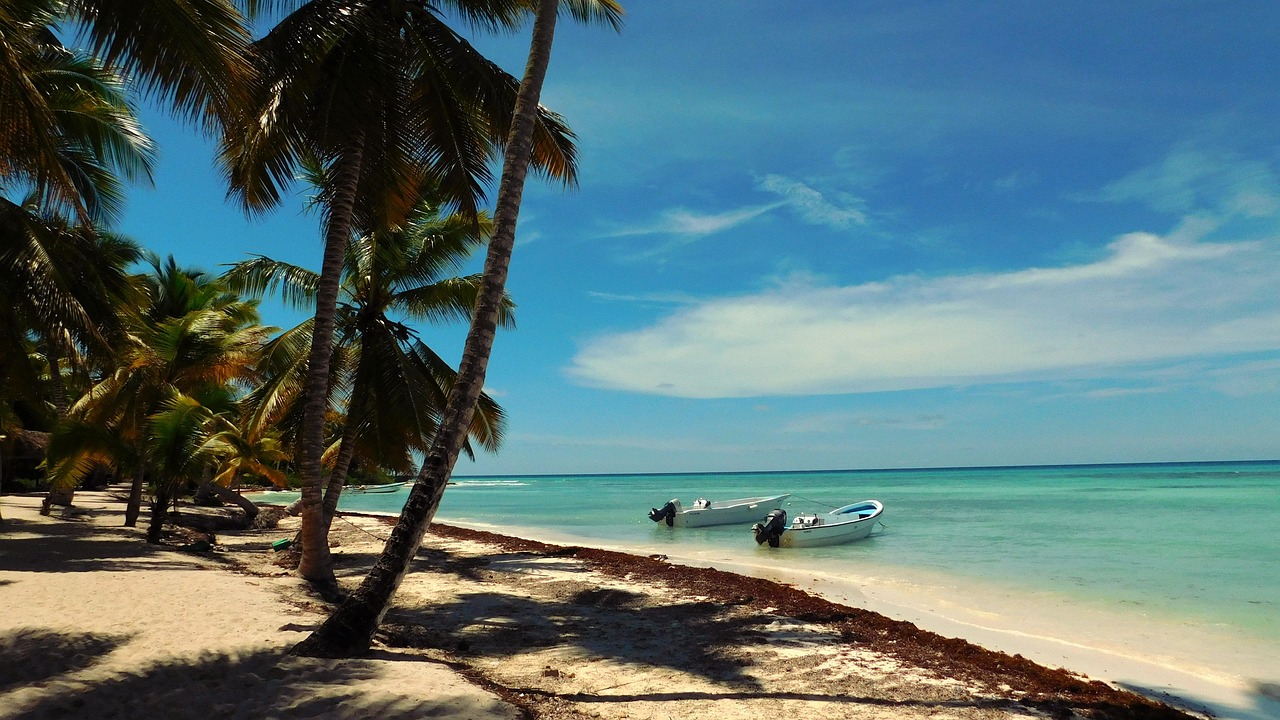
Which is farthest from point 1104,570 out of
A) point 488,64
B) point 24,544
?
point 24,544

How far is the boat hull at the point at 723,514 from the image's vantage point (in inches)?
1077

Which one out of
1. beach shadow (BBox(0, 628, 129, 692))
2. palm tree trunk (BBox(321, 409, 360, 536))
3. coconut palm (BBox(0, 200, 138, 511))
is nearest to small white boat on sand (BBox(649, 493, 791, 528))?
palm tree trunk (BBox(321, 409, 360, 536))

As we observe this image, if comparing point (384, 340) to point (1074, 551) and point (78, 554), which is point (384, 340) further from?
point (1074, 551)

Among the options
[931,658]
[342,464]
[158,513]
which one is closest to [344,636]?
[931,658]

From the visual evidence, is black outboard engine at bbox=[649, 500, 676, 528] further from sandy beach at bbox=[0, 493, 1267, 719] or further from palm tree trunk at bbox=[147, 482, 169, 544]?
palm tree trunk at bbox=[147, 482, 169, 544]

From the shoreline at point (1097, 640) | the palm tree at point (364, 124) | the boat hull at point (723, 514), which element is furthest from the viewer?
the boat hull at point (723, 514)

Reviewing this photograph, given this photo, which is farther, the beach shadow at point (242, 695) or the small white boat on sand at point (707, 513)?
the small white boat on sand at point (707, 513)

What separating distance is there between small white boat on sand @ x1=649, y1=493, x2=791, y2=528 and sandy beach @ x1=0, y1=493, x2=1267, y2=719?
15.4 m

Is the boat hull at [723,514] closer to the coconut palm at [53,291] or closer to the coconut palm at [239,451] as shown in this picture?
the coconut palm at [239,451]

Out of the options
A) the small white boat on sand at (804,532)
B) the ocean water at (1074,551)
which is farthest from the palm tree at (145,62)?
the small white boat on sand at (804,532)

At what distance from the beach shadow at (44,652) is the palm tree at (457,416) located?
5.54 feet

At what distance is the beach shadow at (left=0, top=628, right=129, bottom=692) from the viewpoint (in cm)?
532

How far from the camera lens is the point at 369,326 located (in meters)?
13.3

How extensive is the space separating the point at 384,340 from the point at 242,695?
850 cm
